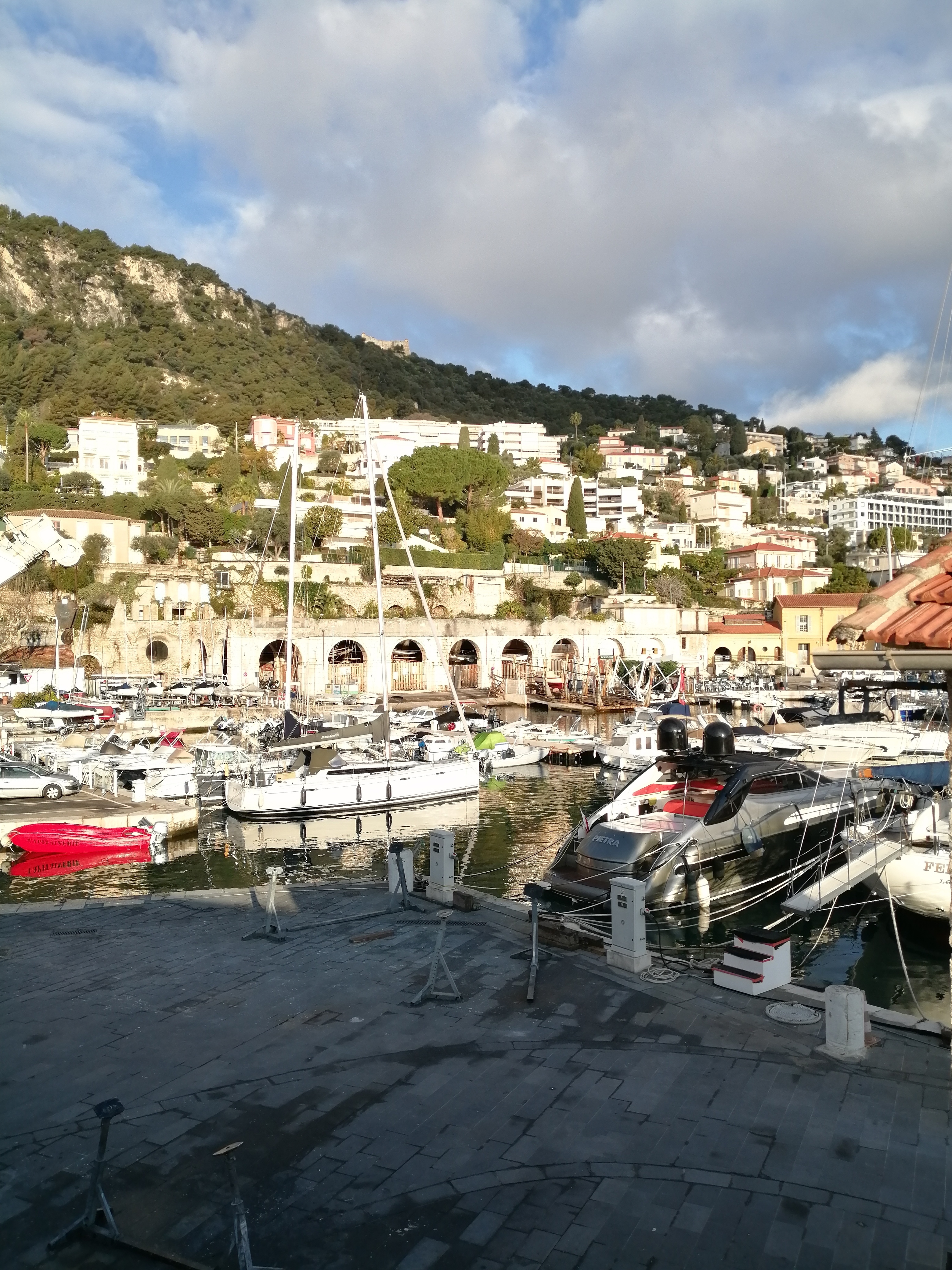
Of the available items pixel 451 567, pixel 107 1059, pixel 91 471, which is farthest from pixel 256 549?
pixel 107 1059

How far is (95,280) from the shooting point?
118750 millimetres

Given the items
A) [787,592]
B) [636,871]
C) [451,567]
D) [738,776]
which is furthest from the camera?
[787,592]

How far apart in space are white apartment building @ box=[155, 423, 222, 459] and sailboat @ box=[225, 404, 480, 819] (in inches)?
2439

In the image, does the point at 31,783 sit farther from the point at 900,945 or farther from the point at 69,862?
the point at 900,945

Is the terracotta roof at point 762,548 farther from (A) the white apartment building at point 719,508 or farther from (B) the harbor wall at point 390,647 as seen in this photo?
(B) the harbor wall at point 390,647

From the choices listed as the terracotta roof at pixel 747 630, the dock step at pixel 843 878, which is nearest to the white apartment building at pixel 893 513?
the terracotta roof at pixel 747 630

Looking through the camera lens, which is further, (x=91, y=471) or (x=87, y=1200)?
(x=91, y=471)

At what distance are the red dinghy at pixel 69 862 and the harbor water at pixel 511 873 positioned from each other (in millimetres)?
283

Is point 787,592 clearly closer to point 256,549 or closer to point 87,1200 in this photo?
point 256,549

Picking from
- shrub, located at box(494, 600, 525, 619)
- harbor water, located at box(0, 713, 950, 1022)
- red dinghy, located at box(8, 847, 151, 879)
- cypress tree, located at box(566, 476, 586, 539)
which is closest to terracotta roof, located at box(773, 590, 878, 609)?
shrub, located at box(494, 600, 525, 619)

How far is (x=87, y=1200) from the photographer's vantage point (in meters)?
5.20

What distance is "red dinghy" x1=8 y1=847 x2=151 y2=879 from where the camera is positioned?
20.2 meters

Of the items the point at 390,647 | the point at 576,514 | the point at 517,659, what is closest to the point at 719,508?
the point at 576,514

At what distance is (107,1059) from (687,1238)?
5007 mm
